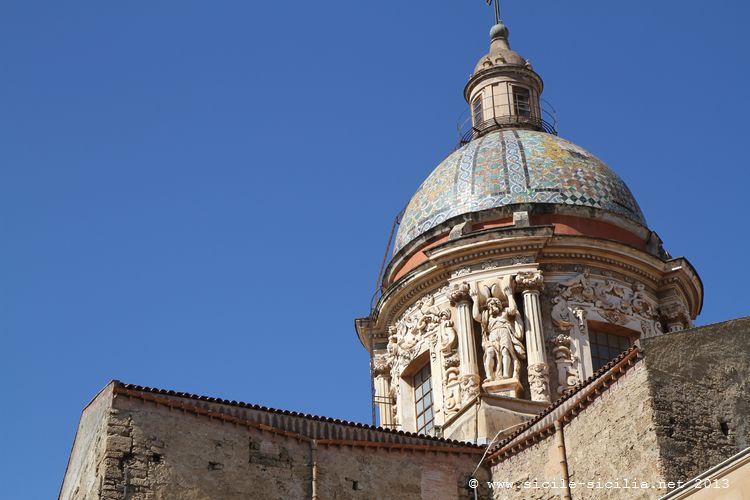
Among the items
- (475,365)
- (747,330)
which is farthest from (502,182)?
(747,330)

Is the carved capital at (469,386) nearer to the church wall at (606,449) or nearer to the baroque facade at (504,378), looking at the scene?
the baroque facade at (504,378)

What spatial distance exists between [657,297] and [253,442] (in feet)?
41.7

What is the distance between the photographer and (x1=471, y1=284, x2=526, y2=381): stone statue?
28.1 metres

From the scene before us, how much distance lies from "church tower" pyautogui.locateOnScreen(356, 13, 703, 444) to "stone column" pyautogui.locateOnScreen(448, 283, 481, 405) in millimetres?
30

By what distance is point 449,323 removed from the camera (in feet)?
96.2

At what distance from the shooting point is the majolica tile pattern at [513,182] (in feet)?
101

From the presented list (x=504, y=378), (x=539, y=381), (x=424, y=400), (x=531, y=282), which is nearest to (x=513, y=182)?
(x=531, y=282)

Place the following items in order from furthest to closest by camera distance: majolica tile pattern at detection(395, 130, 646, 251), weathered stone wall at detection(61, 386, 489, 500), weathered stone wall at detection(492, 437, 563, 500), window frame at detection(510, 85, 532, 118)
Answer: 1. window frame at detection(510, 85, 532, 118)
2. majolica tile pattern at detection(395, 130, 646, 251)
3. weathered stone wall at detection(492, 437, 563, 500)
4. weathered stone wall at detection(61, 386, 489, 500)

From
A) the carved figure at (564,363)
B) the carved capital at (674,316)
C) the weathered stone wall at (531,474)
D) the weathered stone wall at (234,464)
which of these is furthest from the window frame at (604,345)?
the weathered stone wall at (234,464)

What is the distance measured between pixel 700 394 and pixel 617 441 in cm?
152

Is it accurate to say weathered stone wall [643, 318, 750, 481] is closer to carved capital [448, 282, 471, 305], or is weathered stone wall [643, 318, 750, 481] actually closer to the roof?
the roof

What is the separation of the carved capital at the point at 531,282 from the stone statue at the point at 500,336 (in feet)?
0.88

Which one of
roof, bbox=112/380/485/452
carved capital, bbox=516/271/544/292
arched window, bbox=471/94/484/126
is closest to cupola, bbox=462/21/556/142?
arched window, bbox=471/94/484/126

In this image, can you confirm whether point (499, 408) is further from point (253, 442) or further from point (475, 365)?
point (253, 442)
